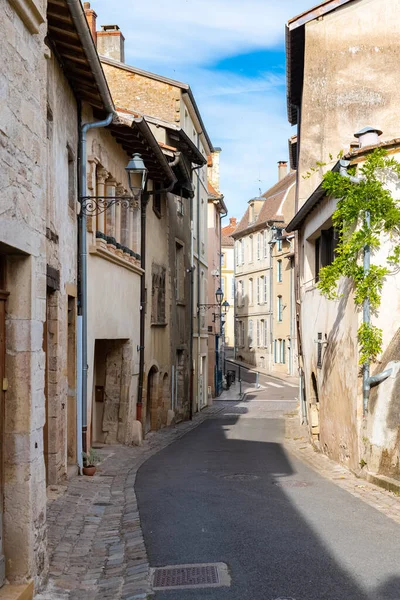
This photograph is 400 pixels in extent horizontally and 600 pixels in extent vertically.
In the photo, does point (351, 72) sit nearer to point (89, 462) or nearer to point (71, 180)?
point (71, 180)

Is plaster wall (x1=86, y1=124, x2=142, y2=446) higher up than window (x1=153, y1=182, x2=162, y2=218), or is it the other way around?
A: window (x1=153, y1=182, x2=162, y2=218)

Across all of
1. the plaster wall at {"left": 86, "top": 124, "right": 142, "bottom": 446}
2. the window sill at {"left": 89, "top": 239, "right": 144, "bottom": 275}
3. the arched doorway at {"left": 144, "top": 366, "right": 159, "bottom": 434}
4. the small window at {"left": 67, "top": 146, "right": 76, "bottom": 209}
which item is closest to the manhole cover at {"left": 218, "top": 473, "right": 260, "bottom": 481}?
the plaster wall at {"left": 86, "top": 124, "right": 142, "bottom": 446}

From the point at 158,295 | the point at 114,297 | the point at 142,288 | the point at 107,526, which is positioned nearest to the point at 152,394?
the point at 158,295

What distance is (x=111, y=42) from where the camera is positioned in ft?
80.6

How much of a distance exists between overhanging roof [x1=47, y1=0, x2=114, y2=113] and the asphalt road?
230 inches

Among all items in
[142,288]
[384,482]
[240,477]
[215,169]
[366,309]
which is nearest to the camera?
[384,482]

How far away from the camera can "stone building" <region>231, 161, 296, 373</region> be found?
47.3 metres

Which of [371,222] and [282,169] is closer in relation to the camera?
[371,222]

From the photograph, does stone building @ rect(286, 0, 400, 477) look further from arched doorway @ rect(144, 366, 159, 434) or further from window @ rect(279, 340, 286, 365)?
window @ rect(279, 340, 286, 365)

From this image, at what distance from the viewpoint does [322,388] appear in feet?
51.1

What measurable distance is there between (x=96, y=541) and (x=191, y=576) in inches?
70.7

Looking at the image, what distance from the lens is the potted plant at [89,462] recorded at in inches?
452

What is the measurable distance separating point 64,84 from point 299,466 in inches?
277

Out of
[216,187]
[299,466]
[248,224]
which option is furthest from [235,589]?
[248,224]
